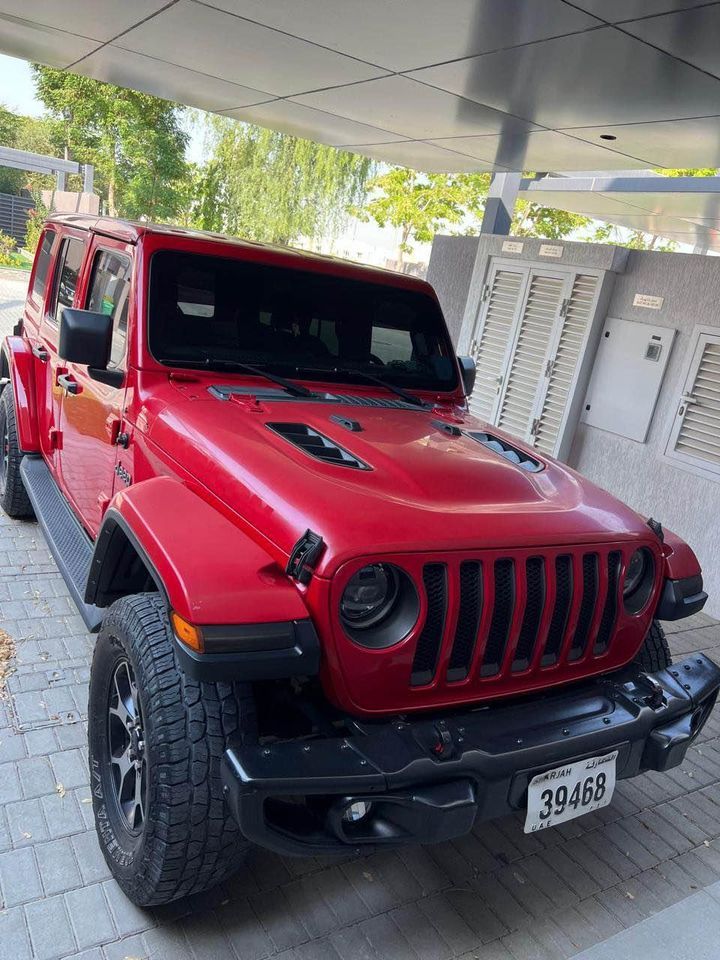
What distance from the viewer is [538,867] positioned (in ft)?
9.52

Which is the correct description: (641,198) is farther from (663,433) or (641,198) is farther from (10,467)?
(10,467)

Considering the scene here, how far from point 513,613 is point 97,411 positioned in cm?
218

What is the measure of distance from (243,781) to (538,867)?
159 centimetres

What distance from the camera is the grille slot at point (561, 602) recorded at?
8.02 ft

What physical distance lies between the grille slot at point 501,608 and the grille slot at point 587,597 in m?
0.33

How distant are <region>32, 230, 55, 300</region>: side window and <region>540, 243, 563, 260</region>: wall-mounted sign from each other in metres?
4.43

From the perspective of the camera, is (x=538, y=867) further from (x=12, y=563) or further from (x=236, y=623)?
(x=12, y=563)

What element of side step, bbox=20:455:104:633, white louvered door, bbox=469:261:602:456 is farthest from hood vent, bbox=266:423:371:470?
white louvered door, bbox=469:261:602:456

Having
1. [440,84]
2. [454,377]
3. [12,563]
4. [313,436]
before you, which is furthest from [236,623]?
[440,84]

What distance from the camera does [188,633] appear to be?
1.96 meters

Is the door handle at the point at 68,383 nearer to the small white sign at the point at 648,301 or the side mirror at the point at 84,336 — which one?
the side mirror at the point at 84,336

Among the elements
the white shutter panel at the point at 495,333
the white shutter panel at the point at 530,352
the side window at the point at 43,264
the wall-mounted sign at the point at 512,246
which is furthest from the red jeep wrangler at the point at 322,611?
the wall-mounted sign at the point at 512,246

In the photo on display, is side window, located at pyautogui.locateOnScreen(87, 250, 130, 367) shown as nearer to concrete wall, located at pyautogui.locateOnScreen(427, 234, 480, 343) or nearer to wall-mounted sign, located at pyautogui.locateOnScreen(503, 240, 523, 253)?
wall-mounted sign, located at pyautogui.locateOnScreen(503, 240, 523, 253)

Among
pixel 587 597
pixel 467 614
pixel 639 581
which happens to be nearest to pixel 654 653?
pixel 639 581
